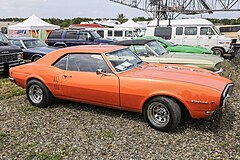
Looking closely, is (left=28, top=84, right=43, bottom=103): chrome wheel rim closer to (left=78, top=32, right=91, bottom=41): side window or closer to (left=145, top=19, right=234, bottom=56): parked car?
(left=78, top=32, right=91, bottom=41): side window

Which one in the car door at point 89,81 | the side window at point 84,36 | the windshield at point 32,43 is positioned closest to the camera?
the car door at point 89,81

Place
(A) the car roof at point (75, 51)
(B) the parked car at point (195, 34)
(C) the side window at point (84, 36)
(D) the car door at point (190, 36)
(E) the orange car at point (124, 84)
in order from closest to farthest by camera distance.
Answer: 1. (E) the orange car at point (124, 84)
2. (A) the car roof at point (75, 51)
3. (B) the parked car at point (195, 34)
4. (C) the side window at point (84, 36)
5. (D) the car door at point (190, 36)

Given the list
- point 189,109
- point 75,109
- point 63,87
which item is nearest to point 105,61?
point 63,87

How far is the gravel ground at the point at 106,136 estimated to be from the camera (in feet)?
10.8

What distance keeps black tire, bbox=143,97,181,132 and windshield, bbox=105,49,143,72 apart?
38.4 inches

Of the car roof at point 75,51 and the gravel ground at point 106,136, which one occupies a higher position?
the car roof at point 75,51

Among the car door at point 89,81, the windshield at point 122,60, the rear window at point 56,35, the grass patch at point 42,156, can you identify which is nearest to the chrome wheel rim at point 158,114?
the car door at point 89,81

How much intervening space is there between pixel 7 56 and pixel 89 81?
16.1 feet

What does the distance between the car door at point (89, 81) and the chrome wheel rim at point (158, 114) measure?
2.13ft

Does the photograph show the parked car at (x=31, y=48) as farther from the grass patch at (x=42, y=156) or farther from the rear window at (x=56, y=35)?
the grass patch at (x=42, y=156)

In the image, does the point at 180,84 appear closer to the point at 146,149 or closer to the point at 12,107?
the point at 146,149

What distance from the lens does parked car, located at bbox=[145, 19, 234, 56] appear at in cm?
1288

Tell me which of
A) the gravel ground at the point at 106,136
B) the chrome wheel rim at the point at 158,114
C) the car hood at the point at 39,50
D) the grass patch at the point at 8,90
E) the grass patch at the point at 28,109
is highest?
the car hood at the point at 39,50

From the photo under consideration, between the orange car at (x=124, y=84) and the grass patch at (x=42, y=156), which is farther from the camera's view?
the orange car at (x=124, y=84)
